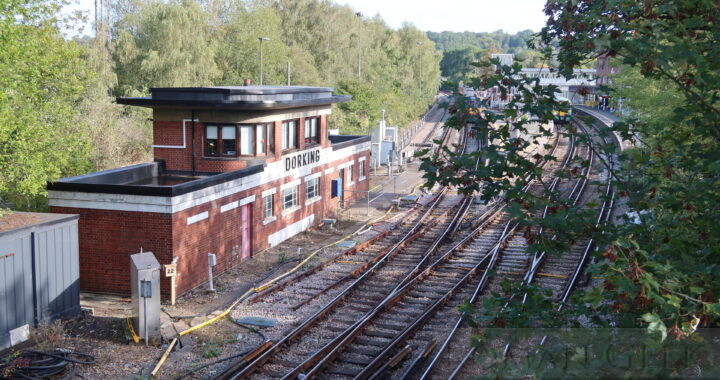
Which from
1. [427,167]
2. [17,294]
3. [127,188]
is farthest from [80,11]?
[427,167]

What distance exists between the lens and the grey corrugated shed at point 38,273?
14.5m

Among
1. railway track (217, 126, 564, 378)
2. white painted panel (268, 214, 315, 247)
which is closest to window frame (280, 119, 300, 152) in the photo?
white painted panel (268, 214, 315, 247)

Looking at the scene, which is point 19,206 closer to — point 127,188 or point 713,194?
point 127,188

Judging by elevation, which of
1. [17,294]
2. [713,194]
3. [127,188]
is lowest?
[17,294]

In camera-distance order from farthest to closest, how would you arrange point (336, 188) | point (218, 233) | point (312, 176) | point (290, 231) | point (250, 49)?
1. point (250, 49)
2. point (336, 188)
3. point (312, 176)
4. point (290, 231)
5. point (218, 233)

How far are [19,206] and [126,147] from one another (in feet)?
55.1

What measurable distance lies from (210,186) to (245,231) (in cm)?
331

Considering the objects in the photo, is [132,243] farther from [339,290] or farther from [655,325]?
[655,325]

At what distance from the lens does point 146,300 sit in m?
15.0

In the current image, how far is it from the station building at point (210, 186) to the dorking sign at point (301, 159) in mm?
42

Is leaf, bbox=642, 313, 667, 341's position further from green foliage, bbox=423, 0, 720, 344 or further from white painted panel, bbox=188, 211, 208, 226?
white painted panel, bbox=188, 211, 208, 226

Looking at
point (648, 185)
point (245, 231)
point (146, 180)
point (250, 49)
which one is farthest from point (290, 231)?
point (250, 49)

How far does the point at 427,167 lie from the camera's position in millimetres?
9016

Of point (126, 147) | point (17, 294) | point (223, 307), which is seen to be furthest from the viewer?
point (126, 147)
